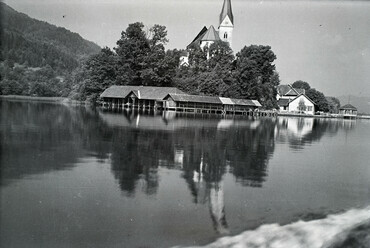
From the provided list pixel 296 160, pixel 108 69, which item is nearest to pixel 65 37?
pixel 108 69

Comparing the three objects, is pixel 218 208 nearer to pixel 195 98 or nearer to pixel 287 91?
pixel 195 98

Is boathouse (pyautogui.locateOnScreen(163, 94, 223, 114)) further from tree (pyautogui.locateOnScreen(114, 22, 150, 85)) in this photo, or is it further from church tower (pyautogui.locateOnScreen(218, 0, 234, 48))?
church tower (pyautogui.locateOnScreen(218, 0, 234, 48))

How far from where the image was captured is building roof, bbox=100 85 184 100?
5178 centimetres

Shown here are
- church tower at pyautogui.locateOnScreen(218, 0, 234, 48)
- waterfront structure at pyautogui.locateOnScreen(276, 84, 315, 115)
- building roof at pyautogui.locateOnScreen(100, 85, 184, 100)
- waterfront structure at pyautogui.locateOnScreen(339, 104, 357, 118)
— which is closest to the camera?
building roof at pyautogui.locateOnScreen(100, 85, 184, 100)

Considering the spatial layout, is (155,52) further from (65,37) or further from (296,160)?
(296,160)

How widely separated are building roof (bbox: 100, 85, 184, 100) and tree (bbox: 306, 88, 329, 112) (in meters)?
34.2

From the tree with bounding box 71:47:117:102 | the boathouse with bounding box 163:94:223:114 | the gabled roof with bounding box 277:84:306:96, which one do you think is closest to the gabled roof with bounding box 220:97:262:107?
the boathouse with bounding box 163:94:223:114

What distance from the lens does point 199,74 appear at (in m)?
58.0

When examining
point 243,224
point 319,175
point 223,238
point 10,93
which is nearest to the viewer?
point 223,238

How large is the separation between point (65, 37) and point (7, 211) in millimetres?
84257

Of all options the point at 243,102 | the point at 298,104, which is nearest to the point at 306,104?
the point at 298,104

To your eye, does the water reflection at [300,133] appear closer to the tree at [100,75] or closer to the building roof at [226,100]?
the building roof at [226,100]

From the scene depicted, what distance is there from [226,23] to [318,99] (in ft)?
79.9

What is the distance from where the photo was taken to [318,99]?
247 ft
